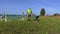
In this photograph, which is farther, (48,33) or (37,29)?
(37,29)

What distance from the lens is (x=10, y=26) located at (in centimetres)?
1239

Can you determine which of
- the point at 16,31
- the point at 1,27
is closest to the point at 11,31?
the point at 16,31

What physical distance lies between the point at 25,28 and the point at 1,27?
1320mm

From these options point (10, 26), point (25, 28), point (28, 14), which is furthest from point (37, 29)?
point (28, 14)

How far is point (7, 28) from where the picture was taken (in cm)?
1187

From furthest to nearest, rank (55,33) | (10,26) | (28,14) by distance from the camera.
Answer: (28,14) → (10,26) → (55,33)

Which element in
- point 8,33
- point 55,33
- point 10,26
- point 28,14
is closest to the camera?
point 8,33

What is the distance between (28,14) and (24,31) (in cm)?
848

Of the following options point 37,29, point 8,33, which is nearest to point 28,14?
point 37,29

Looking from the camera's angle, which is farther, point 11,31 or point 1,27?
point 1,27

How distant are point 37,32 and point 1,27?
2027mm

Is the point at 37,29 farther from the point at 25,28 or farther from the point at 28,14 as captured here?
the point at 28,14

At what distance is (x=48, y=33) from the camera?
1136 cm

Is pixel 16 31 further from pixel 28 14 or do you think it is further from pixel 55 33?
pixel 28 14
